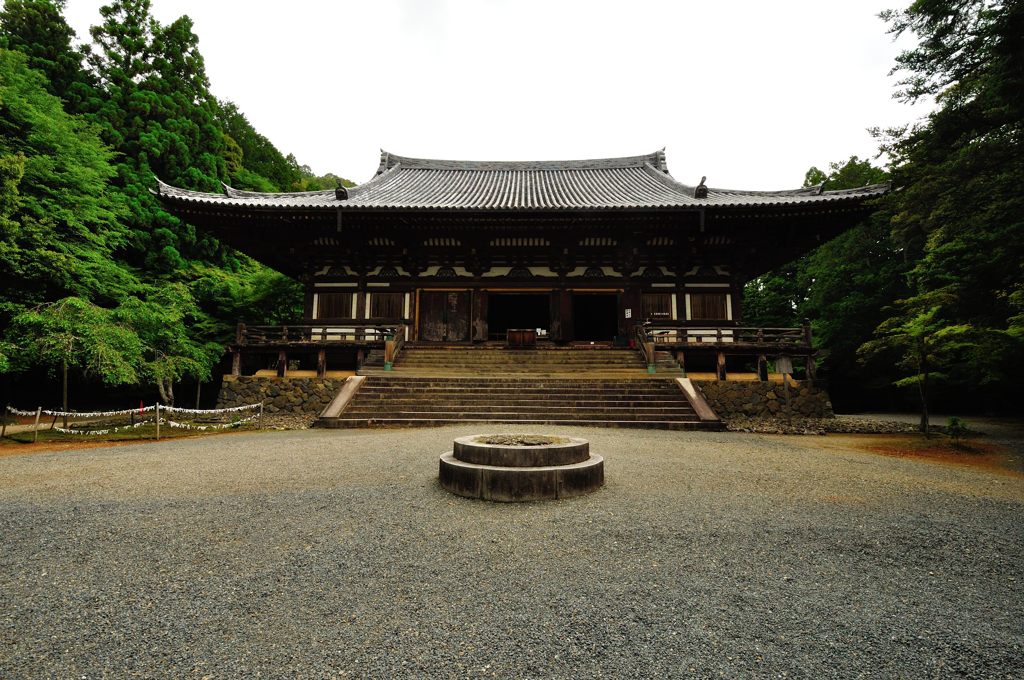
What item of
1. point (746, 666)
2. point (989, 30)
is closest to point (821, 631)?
point (746, 666)

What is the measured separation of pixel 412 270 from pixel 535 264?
14.4 feet

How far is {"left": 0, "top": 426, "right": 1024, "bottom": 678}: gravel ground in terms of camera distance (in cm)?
186

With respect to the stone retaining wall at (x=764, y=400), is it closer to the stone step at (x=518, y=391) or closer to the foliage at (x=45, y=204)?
the stone step at (x=518, y=391)

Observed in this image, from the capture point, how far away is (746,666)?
1806mm

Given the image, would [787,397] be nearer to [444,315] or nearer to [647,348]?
[647,348]

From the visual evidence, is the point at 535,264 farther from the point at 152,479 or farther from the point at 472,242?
the point at 152,479

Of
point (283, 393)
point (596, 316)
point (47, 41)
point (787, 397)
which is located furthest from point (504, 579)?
point (47, 41)

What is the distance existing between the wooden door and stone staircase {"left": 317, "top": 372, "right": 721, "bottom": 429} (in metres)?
4.32

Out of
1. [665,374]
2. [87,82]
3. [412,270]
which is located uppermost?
[87,82]

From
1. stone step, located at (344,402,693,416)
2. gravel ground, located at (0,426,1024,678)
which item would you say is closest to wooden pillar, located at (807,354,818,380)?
stone step, located at (344,402,693,416)

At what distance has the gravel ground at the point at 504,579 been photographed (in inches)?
73.2

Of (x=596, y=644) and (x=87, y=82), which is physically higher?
(x=87, y=82)

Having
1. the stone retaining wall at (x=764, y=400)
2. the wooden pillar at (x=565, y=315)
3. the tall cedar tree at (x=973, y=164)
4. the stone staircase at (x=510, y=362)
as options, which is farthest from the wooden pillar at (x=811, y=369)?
the wooden pillar at (x=565, y=315)

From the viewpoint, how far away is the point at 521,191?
1784 cm
